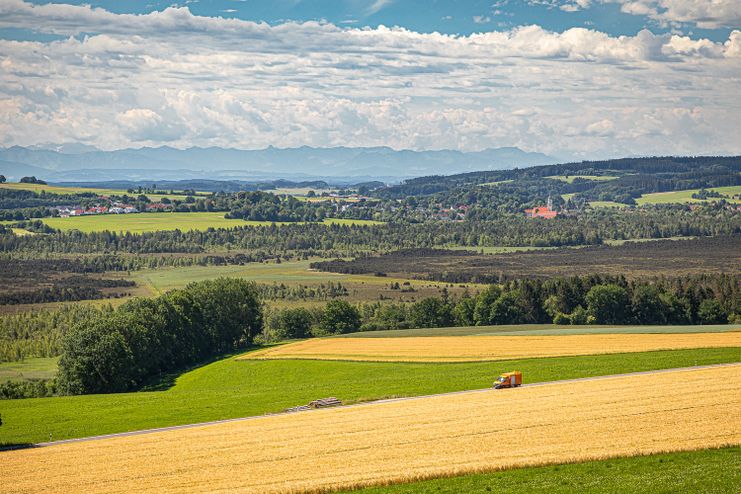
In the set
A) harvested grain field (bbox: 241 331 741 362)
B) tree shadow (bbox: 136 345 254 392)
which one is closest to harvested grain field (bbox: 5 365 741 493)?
harvested grain field (bbox: 241 331 741 362)

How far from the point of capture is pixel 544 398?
5294cm

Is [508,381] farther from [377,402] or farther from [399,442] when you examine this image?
[399,442]

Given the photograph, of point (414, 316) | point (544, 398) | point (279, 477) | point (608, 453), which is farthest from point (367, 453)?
point (414, 316)

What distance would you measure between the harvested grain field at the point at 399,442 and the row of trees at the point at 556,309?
5877 cm

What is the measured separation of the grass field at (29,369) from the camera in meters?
92.3

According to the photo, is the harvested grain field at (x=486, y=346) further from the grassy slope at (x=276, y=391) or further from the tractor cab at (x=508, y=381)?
the tractor cab at (x=508, y=381)

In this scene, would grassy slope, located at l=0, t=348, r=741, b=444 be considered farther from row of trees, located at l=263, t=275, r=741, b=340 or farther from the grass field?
row of trees, located at l=263, t=275, r=741, b=340

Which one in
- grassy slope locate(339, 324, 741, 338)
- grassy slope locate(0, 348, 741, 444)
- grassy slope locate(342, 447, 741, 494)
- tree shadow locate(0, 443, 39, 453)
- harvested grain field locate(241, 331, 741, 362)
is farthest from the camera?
grassy slope locate(339, 324, 741, 338)

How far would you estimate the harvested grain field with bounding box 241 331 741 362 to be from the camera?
75250 millimetres

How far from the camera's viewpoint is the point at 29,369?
9800 cm

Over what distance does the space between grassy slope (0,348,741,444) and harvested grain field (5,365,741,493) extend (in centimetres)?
644

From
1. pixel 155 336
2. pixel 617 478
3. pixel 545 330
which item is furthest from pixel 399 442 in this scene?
pixel 545 330

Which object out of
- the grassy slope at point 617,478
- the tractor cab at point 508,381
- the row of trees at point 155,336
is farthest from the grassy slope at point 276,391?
the grassy slope at point 617,478

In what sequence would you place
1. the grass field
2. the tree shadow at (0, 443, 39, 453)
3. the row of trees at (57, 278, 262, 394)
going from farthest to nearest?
1. the grass field
2. the row of trees at (57, 278, 262, 394)
3. the tree shadow at (0, 443, 39, 453)
